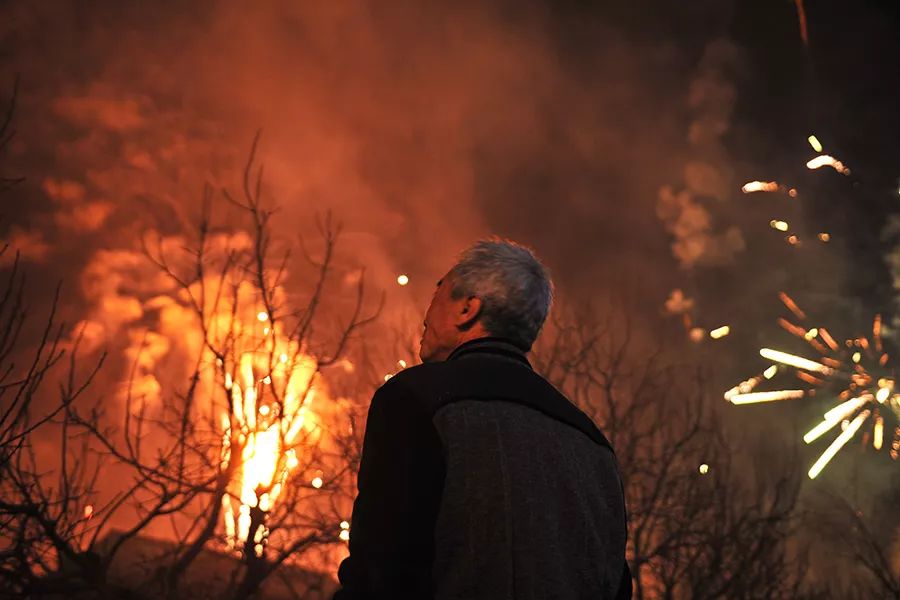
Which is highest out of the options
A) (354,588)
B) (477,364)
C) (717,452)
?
(717,452)

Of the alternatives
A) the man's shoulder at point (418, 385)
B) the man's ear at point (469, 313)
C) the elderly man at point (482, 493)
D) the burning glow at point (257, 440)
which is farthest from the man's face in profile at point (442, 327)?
the burning glow at point (257, 440)

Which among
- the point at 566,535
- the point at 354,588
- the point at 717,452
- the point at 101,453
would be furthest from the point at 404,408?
the point at 717,452

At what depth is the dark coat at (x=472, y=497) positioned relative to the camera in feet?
6.48

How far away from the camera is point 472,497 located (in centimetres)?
207

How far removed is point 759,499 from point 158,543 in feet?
62.5

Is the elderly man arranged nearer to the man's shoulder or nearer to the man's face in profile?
the man's shoulder

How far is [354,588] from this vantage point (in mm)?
1949

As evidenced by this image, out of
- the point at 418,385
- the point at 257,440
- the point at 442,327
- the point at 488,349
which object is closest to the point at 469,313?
the point at 442,327

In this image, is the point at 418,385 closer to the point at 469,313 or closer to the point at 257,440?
the point at 469,313

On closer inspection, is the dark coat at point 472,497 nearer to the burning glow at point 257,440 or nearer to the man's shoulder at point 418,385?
the man's shoulder at point 418,385

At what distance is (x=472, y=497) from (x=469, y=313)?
70 centimetres

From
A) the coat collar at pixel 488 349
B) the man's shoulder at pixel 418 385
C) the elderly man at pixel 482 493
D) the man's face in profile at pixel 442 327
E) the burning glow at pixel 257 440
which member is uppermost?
the burning glow at pixel 257 440

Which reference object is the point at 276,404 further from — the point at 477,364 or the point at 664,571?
the point at 664,571

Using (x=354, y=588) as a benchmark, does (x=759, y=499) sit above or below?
above
